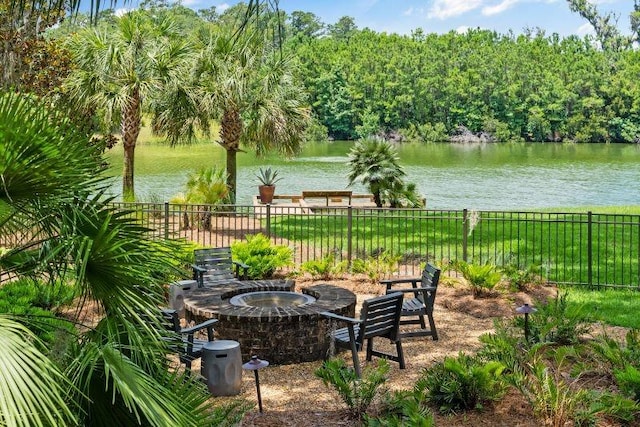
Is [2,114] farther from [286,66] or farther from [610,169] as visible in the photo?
[610,169]

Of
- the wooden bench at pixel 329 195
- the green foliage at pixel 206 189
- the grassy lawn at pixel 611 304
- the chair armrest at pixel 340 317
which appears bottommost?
the grassy lawn at pixel 611 304

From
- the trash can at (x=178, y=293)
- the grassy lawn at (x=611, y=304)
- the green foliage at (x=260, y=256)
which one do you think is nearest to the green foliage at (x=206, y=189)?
the green foliage at (x=260, y=256)

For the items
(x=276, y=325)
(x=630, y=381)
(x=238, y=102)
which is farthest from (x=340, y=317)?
(x=238, y=102)

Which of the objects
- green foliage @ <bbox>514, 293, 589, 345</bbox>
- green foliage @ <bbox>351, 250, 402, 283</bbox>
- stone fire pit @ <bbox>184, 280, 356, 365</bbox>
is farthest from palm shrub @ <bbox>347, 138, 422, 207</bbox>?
green foliage @ <bbox>514, 293, 589, 345</bbox>

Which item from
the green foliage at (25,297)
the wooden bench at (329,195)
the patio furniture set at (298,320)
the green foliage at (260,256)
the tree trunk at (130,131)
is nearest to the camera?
the patio furniture set at (298,320)

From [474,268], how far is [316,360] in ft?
13.2

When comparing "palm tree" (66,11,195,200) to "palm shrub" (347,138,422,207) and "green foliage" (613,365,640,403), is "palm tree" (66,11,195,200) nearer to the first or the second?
"palm shrub" (347,138,422,207)

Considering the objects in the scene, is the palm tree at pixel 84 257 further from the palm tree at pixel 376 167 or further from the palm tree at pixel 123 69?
the palm tree at pixel 376 167

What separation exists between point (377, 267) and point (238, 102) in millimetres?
9324

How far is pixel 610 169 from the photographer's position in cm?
4959

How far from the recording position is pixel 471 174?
153ft

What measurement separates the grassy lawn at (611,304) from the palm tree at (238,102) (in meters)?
10.8

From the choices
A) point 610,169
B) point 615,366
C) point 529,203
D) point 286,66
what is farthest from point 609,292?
point 610,169

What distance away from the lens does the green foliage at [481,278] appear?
11.8 m
